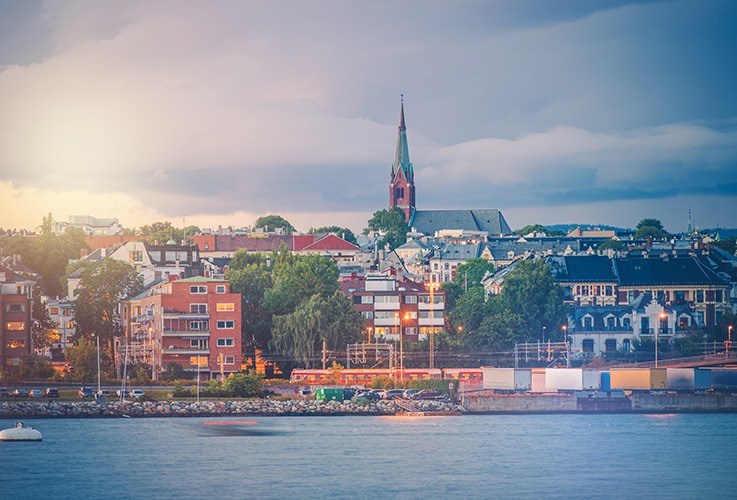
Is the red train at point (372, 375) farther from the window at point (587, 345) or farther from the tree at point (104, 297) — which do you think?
the window at point (587, 345)

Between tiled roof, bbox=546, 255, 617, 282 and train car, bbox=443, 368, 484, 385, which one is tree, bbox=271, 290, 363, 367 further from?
tiled roof, bbox=546, 255, 617, 282


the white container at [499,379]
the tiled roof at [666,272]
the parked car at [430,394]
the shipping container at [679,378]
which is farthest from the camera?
the tiled roof at [666,272]

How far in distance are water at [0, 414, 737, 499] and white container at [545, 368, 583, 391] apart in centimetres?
799

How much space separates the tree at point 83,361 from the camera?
372 ft

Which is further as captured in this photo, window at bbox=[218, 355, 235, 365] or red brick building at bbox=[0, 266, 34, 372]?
red brick building at bbox=[0, 266, 34, 372]

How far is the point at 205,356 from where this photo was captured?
112938 mm

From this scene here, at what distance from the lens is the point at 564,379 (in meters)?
110

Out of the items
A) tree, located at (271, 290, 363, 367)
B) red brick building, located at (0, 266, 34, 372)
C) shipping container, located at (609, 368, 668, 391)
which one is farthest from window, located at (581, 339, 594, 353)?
red brick building, located at (0, 266, 34, 372)

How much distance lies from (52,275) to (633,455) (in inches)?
4148

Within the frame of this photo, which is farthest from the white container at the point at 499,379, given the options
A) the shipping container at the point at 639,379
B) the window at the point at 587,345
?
the window at the point at 587,345

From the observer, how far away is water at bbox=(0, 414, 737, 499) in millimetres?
71875

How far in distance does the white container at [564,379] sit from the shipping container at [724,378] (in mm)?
8506

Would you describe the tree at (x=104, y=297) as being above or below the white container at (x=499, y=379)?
above

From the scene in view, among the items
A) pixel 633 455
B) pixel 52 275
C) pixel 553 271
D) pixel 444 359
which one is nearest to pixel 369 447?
pixel 633 455
